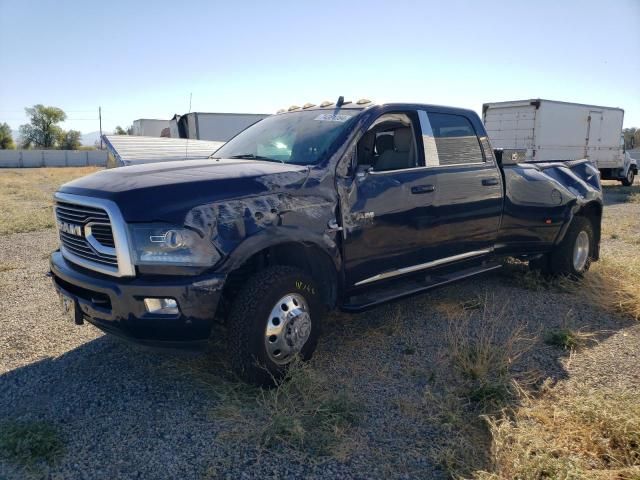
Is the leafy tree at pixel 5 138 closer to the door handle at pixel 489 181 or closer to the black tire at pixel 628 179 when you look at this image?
the black tire at pixel 628 179

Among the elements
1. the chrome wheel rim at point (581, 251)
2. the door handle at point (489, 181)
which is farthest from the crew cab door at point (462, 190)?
the chrome wheel rim at point (581, 251)

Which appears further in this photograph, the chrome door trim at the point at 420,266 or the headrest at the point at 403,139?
the headrest at the point at 403,139

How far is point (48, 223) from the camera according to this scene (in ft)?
36.6

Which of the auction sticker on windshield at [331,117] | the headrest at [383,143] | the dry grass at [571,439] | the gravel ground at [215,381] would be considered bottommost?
the gravel ground at [215,381]

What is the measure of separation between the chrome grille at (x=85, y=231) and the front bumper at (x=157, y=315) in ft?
0.50

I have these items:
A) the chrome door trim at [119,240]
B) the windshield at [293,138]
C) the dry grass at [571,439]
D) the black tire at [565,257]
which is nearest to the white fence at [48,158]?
the windshield at [293,138]

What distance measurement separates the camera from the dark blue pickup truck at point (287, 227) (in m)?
3.05

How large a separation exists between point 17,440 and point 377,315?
3190mm

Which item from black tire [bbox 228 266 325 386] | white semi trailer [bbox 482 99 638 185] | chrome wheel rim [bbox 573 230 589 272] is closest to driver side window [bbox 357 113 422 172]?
black tire [bbox 228 266 325 386]

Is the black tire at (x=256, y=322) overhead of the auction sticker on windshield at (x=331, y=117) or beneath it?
beneath

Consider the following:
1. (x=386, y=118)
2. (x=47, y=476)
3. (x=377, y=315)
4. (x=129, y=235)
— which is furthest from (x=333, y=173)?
(x=47, y=476)

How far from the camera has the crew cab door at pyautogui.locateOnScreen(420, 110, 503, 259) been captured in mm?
4645

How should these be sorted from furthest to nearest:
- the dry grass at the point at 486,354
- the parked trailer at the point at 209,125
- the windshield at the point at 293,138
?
the parked trailer at the point at 209,125 < the windshield at the point at 293,138 < the dry grass at the point at 486,354

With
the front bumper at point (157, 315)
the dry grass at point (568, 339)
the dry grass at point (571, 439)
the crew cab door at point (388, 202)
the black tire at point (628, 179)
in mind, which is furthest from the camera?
the black tire at point (628, 179)
